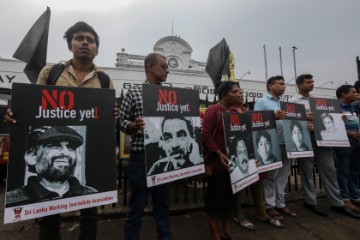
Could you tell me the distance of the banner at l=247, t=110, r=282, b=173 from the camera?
2845 mm

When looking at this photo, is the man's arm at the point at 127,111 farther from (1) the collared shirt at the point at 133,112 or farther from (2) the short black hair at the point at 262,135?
(2) the short black hair at the point at 262,135

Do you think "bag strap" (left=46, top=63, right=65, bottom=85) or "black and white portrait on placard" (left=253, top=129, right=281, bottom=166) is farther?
"black and white portrait on placard" (left=253, top=129, right=281, bottom=166)

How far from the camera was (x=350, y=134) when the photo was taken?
3.60 meters

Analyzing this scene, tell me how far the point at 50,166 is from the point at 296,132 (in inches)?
118

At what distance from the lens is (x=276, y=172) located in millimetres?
3096

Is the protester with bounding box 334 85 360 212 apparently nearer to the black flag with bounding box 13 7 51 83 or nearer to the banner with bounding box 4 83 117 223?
the banner with bounding box 4 83 117 223

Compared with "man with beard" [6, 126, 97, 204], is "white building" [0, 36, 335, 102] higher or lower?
higher

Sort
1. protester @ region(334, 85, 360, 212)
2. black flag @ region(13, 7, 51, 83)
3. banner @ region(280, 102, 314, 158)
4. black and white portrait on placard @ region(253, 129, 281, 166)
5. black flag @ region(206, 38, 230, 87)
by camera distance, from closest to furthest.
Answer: black and white portrait on placard @ region(253, 129, 281, 166) < banner @ region(280, 102, 314, 158) < protester @ region(334, 85, 360, 212) < black flag @ region(13, 7, 51, 83) < black flag @ region(206, 38, 230, 87)

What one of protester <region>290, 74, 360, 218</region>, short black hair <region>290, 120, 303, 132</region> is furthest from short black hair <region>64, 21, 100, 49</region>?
protester <region>290, 74, 360, 218</region>

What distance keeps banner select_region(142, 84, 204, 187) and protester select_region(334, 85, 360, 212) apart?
275 centimetres

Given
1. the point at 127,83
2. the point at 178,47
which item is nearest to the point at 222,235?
the point at 127,83

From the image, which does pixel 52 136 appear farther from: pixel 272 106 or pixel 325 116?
pixel 325 116

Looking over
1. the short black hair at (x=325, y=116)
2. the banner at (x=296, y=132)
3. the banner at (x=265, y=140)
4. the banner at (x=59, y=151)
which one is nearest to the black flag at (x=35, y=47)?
the banner at (x=59, y=151)

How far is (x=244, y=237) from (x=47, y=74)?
8.74ft
